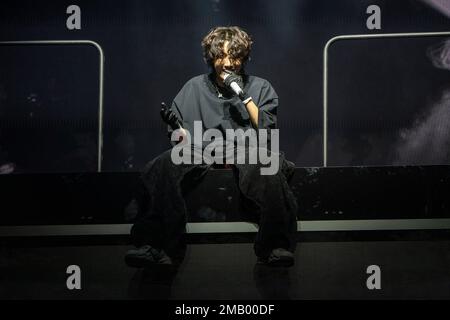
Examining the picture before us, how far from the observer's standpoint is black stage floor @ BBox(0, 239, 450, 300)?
214cm

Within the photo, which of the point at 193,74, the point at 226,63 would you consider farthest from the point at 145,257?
the point at 193,74

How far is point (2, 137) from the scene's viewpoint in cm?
304

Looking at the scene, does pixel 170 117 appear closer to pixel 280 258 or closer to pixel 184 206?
pixel 184 206

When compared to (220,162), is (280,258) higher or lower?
lower

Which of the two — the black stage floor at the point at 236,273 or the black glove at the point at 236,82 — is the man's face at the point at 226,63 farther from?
the black stage floor at the point at 236,273

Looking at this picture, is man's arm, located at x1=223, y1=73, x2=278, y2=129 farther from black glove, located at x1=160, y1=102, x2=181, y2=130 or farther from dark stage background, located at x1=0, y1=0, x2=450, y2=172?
dark stage background, located at x1=0, y1=0, x2=450, y2=172

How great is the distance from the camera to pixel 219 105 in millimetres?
2396

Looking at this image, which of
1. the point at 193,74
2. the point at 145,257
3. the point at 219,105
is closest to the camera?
the point at 145,257

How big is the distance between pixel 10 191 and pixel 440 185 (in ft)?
4.61

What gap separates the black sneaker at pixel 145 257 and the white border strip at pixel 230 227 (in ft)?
0.50

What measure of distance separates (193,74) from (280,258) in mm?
1274

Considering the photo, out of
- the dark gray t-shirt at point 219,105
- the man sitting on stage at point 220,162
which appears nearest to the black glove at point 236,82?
the man sitting on stage at point 220,162

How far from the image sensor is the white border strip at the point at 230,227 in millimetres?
2172

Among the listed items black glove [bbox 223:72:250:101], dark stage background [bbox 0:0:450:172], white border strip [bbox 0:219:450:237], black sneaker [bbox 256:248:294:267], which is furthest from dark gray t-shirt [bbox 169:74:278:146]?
dark stage background [bbox 0:0:450:172]
